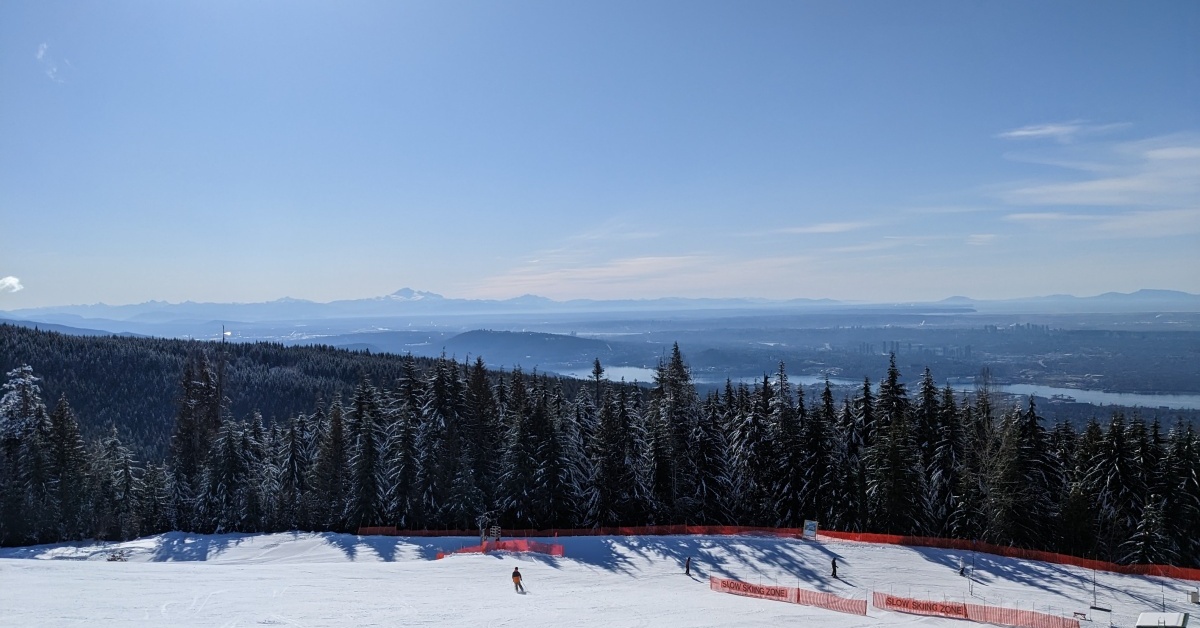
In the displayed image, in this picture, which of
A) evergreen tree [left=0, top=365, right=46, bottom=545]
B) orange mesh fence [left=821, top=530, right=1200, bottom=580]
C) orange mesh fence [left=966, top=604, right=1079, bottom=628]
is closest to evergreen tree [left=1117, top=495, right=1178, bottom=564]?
orange mesh fence [left=821, top=530, right=1200, bottom=580]

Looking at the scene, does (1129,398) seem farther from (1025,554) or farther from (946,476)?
(1025,554)

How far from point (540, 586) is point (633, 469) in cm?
1749

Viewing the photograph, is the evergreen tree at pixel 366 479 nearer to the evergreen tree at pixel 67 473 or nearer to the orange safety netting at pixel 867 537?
the orange safety netting at pixel 867 537

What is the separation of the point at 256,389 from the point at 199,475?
299ft

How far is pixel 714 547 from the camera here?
1543 inches

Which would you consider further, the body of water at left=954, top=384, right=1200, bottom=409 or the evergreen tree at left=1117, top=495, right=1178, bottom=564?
the body of water at left=954, top=384, right=1200, bottom=409

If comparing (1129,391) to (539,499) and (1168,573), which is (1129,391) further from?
(539,499)

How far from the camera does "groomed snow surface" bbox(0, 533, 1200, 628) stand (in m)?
24.5

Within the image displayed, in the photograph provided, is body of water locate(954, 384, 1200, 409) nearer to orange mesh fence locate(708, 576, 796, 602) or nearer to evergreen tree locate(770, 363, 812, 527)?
evergreen tree locate(770, 363, 812, 527)

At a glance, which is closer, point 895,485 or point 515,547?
point 515,547

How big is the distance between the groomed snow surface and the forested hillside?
4977 mm

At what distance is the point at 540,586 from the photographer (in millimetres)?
31281

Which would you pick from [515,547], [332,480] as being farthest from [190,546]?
[515,547]

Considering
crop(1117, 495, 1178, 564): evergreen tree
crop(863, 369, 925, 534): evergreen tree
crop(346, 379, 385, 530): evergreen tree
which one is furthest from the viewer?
crop(346, 379, 385, 530): evergreen tree
